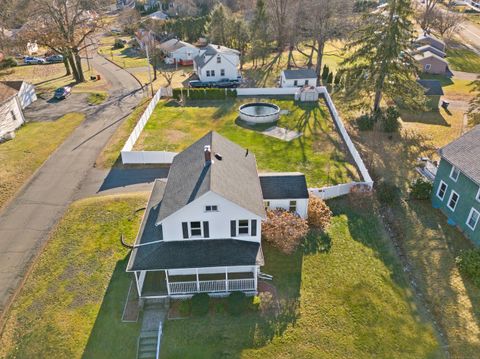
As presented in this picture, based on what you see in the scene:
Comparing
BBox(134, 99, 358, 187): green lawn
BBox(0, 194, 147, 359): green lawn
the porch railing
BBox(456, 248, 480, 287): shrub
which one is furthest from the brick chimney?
BBox(456, 248, 480, 287): shrub

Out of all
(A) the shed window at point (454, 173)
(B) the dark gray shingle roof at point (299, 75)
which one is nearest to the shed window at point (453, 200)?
(A) the shed window at point (454, 173)

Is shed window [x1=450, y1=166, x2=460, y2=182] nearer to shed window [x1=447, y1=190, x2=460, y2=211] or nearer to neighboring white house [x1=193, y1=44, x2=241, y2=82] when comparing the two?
shed window [x1=447, y1=190, x2=460, y2=211]

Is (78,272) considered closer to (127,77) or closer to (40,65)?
(127,77)

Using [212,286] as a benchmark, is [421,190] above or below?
above

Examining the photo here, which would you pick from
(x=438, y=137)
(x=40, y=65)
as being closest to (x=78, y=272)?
(x=438, y=137)

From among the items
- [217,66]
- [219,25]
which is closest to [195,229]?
[217,66]

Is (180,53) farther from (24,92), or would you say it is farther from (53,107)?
(24,92)
